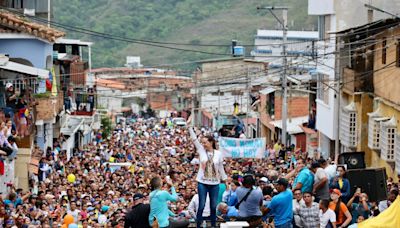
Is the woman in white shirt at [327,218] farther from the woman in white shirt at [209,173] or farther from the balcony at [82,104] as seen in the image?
the balcony at [82,104]

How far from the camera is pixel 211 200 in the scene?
68.2 feet

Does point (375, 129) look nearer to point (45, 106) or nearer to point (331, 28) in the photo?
point (331, 28)

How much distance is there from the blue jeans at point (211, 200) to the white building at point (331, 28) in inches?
1050

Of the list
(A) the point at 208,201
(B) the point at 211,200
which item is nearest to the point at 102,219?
(A) the point at 208,201

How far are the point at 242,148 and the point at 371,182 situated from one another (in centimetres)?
1891

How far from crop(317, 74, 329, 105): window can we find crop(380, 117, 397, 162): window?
33.9ft

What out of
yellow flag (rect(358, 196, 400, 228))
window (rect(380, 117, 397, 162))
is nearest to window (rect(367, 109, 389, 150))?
window (rect(380, 117, 397, 162))

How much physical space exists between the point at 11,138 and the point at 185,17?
508 ft

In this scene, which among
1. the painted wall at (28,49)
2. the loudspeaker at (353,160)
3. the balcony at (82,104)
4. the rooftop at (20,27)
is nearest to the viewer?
the loudspeaker at (353,160)

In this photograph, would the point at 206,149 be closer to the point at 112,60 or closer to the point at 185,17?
the point at 112,60

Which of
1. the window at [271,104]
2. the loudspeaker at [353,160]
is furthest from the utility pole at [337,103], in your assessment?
the window at [271,104]

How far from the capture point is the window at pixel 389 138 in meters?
39.1

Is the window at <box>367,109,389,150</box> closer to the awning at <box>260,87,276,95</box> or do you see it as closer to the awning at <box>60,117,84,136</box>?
the awning at <box>60,117,84,136</box>

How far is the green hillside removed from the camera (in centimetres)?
16712
